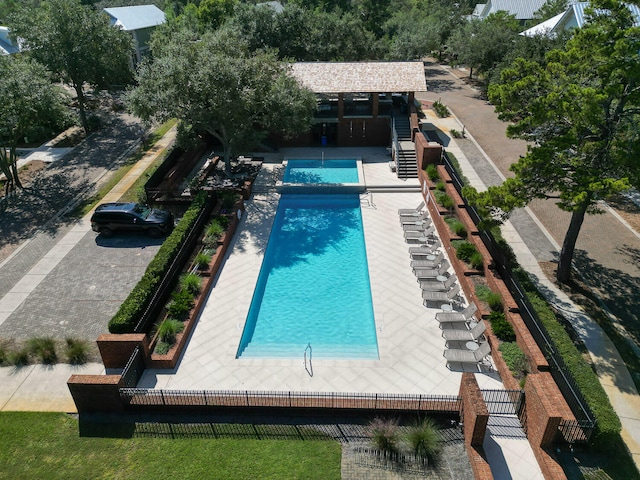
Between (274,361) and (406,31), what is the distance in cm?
4568

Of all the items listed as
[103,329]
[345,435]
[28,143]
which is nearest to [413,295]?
[345,435]

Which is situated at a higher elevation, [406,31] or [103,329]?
[406,31]

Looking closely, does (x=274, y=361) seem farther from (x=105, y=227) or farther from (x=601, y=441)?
(x=105, y=227)

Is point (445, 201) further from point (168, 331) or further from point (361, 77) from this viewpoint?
point (168, 331)

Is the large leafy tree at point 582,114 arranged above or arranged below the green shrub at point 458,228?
above

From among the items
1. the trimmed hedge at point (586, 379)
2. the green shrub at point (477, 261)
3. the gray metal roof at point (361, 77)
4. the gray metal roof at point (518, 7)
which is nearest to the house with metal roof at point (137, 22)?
the gray metal roof at point (361, 77)

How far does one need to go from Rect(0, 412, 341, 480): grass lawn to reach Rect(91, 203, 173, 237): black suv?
1130 centimetres

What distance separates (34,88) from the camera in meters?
24.8

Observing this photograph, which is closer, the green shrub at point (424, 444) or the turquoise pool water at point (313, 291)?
the green shrub at point (424, 444)

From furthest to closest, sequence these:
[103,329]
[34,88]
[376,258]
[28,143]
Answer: [28,143] → [34,88] → [376,258] → [103,329]

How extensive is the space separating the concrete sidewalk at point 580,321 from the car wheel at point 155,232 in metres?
17.8

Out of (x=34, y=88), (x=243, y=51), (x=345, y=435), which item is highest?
(x=243, y=51)

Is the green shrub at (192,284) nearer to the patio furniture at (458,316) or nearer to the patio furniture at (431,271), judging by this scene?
the patio furniture at (431,271)

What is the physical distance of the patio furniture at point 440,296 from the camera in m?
17.9
